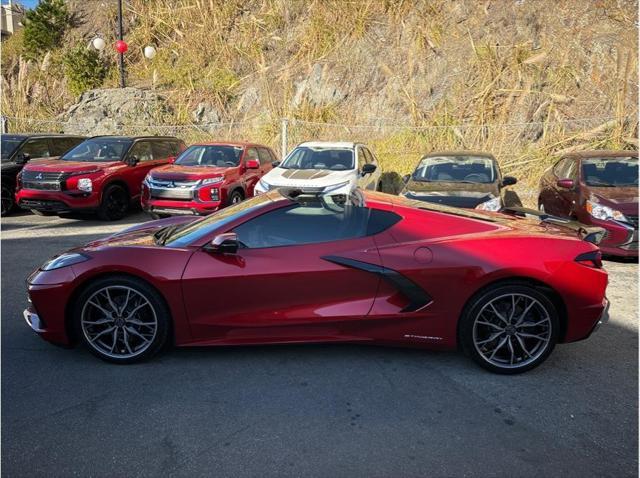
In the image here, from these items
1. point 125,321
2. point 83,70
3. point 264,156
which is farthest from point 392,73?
point 125,321

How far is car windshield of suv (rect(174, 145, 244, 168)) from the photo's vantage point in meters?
11.1

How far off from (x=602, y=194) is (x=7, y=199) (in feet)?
37.2

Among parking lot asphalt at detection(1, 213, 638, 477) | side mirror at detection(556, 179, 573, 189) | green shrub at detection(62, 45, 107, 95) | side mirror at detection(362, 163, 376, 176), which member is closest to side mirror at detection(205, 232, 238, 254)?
parking lot asphalt at detection(1, 213, 638, 477)

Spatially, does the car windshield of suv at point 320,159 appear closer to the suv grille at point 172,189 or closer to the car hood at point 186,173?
the car hood at point 186,173

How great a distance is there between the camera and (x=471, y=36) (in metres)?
18.9

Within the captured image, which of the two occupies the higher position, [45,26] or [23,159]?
[45,26]

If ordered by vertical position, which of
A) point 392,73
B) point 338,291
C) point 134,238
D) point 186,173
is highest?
point 392,73

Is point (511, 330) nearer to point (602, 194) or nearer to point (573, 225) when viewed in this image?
point (573, 225)

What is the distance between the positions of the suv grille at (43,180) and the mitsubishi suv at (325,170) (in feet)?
12.4

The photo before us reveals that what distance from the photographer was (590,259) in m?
4.04

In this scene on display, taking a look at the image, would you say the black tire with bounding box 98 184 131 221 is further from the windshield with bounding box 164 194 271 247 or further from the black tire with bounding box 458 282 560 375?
the black tire with bounding box 458 282 560 375

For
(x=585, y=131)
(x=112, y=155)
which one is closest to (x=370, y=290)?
(x=112, y=155)

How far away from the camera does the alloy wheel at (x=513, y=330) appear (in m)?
3.97

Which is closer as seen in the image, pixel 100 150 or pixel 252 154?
pixel 100 150
